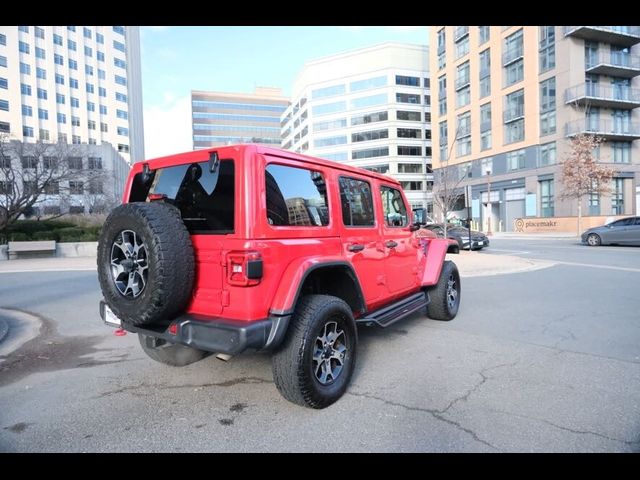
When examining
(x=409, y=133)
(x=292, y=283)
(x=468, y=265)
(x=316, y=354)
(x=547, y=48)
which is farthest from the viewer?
(x=409, y=133)

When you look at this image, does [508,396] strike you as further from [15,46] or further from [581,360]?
[15,46]

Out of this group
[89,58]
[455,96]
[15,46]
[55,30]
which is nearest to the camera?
[455,96]

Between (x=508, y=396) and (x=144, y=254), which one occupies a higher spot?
(x=144, y=254)

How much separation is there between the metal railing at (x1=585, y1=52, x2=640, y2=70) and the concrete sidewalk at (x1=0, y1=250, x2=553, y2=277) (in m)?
29.2

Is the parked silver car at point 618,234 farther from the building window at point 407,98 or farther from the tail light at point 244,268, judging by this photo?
the building window at point 407,98

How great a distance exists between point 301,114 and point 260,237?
82.0 metres

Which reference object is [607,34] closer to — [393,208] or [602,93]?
[602,93]

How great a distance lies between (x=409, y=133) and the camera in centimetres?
6850

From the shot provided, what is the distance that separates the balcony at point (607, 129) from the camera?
1265 inches

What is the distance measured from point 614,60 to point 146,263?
42.8 m

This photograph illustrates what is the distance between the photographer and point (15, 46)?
209 feet

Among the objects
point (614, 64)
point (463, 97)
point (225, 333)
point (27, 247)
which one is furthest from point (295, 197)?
Result: point (463, 97)

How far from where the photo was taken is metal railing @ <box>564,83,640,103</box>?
31969mm
